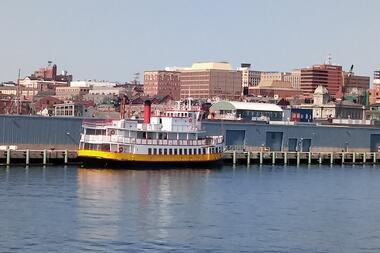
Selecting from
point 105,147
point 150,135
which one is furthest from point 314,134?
point 105,147

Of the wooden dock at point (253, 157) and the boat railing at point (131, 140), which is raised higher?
the boat railing at point (131, 140)

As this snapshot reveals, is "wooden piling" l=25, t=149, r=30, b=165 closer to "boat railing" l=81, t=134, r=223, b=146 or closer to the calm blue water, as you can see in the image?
the calm blue water

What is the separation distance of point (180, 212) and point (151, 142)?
97.0 ft

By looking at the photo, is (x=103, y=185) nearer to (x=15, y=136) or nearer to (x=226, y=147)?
(x=15, y=136)

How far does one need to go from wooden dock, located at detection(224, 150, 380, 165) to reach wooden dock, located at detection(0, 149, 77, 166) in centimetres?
1838

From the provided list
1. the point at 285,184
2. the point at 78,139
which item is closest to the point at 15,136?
the point at 78,139

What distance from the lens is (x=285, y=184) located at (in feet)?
246

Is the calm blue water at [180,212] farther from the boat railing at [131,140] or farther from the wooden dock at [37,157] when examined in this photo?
the wooden dock at [37,157]

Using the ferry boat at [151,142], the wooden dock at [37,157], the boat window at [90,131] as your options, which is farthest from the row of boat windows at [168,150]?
the boat window at [90,131]

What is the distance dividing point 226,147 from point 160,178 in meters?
29.8

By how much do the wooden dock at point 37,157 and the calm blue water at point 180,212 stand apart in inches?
162

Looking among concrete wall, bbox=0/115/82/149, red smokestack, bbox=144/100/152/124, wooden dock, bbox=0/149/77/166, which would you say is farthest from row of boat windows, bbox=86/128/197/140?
concrete wall, bbox=0/115/82/149

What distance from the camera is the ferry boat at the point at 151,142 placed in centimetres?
8219

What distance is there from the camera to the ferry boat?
82.2 metres
